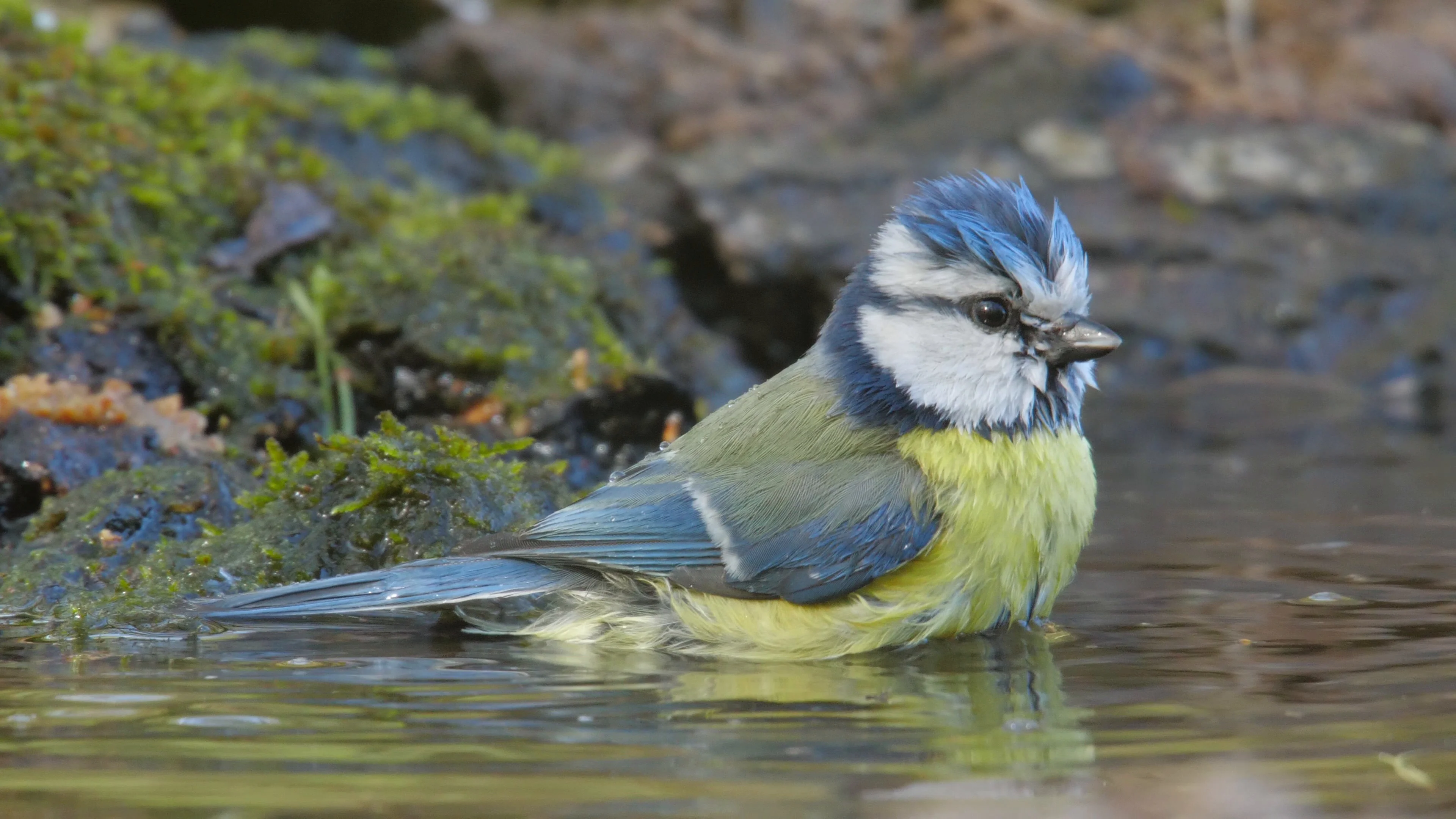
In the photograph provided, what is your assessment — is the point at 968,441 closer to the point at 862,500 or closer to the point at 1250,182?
the point at 862,500

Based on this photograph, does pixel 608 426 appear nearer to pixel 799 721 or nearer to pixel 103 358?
pixel 103 358

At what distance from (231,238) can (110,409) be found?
Result: 1.43 metres

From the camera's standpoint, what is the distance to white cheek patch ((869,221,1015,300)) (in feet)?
12.8

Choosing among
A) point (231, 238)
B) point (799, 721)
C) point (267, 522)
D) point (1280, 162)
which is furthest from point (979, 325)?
point (1280, 162)

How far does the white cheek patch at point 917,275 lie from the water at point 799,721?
0.90 metres

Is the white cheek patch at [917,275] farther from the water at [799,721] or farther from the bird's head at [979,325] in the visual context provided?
the water at [799,721]

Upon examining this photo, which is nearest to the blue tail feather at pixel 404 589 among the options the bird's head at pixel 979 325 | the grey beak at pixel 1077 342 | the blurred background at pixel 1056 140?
the bird's head at pixel 979 325

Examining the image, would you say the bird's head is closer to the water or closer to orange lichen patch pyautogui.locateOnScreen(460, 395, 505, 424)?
the water

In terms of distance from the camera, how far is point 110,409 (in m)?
4.75

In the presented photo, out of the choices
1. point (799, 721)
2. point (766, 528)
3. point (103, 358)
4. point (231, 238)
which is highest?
point (231, 238)

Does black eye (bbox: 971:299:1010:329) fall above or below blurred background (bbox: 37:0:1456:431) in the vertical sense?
below

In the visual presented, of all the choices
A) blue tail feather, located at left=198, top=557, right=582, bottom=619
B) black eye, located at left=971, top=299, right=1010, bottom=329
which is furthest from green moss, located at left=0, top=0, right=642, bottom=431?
black eye, located at left=971, top=299, right=1010, bottom=329

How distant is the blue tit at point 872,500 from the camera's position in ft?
11.9

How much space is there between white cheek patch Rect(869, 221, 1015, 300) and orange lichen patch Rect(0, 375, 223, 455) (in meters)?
2.32
